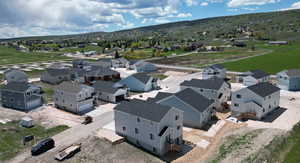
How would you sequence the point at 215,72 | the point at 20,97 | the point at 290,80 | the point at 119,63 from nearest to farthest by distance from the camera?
the point at 20,97
the point at 290,80
the point at 215,72
the point at 119,63

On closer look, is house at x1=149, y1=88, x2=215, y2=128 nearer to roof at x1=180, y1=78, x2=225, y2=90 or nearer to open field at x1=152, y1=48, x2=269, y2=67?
roof at x1=180, y1=78, x2=225, y2=90

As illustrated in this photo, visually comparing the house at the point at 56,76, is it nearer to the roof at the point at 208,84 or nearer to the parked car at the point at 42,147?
the roof at the point at 208,84

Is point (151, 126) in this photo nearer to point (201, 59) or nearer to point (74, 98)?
point (74, 98)

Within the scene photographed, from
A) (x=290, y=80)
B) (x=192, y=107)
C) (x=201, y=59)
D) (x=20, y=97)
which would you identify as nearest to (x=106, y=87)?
(x=20, y=97)

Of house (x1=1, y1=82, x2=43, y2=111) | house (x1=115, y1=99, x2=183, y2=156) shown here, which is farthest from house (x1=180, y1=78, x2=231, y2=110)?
house (x1=1, y1=82, x2=43, y2=111)

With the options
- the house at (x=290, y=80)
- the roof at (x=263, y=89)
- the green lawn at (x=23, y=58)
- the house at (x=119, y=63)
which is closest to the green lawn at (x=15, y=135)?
the roof at (x=263, y=89)

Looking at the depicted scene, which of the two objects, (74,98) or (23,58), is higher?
(23,58)

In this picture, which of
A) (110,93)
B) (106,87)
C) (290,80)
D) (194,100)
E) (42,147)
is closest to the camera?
(42,147)
